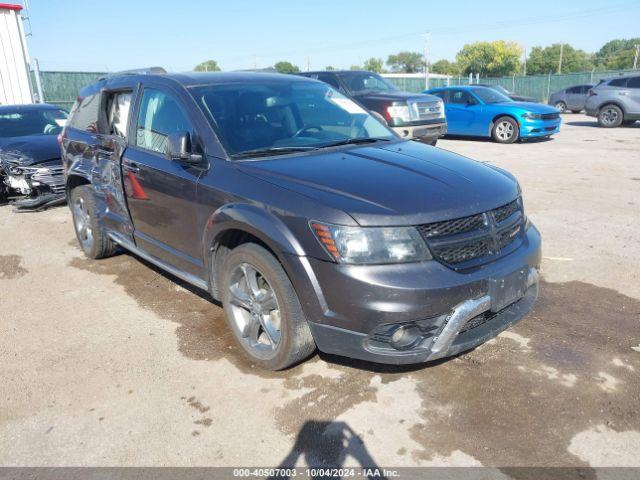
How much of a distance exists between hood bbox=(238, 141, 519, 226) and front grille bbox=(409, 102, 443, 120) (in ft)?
25.2

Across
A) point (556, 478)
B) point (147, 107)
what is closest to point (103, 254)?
point (147, 107)

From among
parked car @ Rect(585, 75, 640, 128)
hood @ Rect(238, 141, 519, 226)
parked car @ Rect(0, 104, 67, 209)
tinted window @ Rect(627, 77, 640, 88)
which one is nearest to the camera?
hood @ Rect(238, 141, 519, 226)

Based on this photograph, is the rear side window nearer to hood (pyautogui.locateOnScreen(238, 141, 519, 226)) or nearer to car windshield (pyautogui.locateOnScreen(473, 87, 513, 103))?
hood (pyautogui.locateOnScreen(238, 141, 519, 226))

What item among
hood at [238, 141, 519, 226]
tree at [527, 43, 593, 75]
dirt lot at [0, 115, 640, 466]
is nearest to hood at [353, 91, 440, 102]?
dirt lot at [0, 115, 640, 466]

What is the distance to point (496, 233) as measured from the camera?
306 cm

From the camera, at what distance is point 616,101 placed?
17719 mm

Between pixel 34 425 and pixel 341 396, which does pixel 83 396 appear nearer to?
pixel 34 425

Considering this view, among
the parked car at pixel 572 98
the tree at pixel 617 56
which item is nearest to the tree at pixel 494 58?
the tree at pixel 617 56

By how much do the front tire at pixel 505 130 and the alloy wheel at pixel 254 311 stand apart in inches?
503

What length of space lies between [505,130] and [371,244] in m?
13.2

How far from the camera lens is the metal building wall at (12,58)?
1593 cm

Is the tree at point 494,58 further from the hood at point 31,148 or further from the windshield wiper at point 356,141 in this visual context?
the windshield wiper at point 356,141

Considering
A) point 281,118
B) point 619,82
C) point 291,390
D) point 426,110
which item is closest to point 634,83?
point 619,82

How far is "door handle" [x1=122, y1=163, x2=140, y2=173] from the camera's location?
13.7ft
